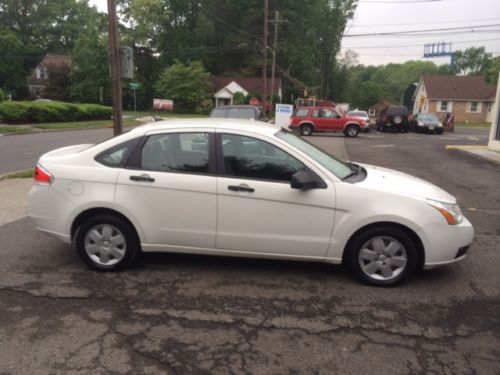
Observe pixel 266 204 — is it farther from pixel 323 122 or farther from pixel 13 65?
pixel 13 65

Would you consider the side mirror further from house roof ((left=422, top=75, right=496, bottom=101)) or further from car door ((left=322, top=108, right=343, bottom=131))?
house roof ((left=422, top=75, right=496, bottom=101))

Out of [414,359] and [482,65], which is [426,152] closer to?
[414,359]

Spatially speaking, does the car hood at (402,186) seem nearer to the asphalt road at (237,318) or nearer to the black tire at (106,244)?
the asphalt road at (237,318)

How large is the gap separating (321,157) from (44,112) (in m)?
27.4

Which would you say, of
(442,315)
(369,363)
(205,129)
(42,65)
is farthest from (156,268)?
(42,65)

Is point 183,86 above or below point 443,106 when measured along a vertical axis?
above

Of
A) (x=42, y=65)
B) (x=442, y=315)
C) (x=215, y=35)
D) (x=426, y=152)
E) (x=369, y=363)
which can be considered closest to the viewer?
(x=369, y=363)

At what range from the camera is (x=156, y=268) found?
4824mm

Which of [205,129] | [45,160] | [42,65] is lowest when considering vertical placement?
[45,160]

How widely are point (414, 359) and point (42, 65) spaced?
7960cm

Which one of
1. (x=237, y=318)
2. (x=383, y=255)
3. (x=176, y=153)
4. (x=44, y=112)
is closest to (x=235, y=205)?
(x=176, y=153)

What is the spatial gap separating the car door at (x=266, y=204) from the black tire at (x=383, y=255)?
0.32 meters

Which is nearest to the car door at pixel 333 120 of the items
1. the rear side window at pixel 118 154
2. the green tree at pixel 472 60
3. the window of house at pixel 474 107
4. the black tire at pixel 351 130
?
the black tire at pixel 351 130

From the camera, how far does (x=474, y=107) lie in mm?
57500
